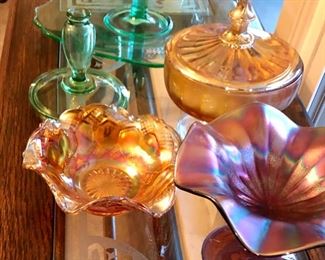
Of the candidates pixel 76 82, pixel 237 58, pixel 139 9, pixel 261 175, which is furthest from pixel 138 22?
pixel 261 175

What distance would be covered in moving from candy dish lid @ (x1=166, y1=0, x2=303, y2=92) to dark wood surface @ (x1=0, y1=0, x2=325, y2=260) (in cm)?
12

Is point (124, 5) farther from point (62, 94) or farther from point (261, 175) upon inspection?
point (261, 175)

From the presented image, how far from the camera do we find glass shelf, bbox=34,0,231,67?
78 cm

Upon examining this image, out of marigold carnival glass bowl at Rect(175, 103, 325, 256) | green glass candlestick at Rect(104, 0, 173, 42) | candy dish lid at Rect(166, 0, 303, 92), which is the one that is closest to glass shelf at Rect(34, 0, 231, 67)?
green glass candlestick at Rect(104, 0, 173, 42)

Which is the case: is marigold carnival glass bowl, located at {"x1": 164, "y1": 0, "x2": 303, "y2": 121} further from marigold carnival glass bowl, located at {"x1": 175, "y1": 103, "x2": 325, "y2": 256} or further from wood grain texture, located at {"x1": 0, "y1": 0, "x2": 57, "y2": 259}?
wood grain texture, located at {"x1": 0, "y1": 0, "x2": 57, "y2": 259}

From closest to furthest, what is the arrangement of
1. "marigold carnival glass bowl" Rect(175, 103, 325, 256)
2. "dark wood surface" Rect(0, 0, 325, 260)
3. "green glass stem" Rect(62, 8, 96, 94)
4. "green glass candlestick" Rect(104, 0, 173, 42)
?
1. "marigold carnival glass bowl" Rect(175, 103, 325, 256)
2. "dark wood surface" Rect(0, 0, 325, 260)
3. "green glass stem" Rect(62, 8, 96, 94)
4. "green glass candlestick" Rect(104, 0, 173, 42)

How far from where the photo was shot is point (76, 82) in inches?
29.1

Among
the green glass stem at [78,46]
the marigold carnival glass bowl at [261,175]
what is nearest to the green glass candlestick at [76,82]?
the green glass stem at [78,46]

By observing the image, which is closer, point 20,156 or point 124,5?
→ point 20,156

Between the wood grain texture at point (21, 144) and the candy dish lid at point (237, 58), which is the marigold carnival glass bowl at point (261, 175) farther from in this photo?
the wood grain texture at point (21, 144)

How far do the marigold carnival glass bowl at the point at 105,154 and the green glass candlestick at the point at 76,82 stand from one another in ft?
0.28

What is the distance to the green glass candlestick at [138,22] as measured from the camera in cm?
82

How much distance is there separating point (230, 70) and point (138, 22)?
273 millimetres

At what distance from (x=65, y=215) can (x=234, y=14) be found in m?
0.27
